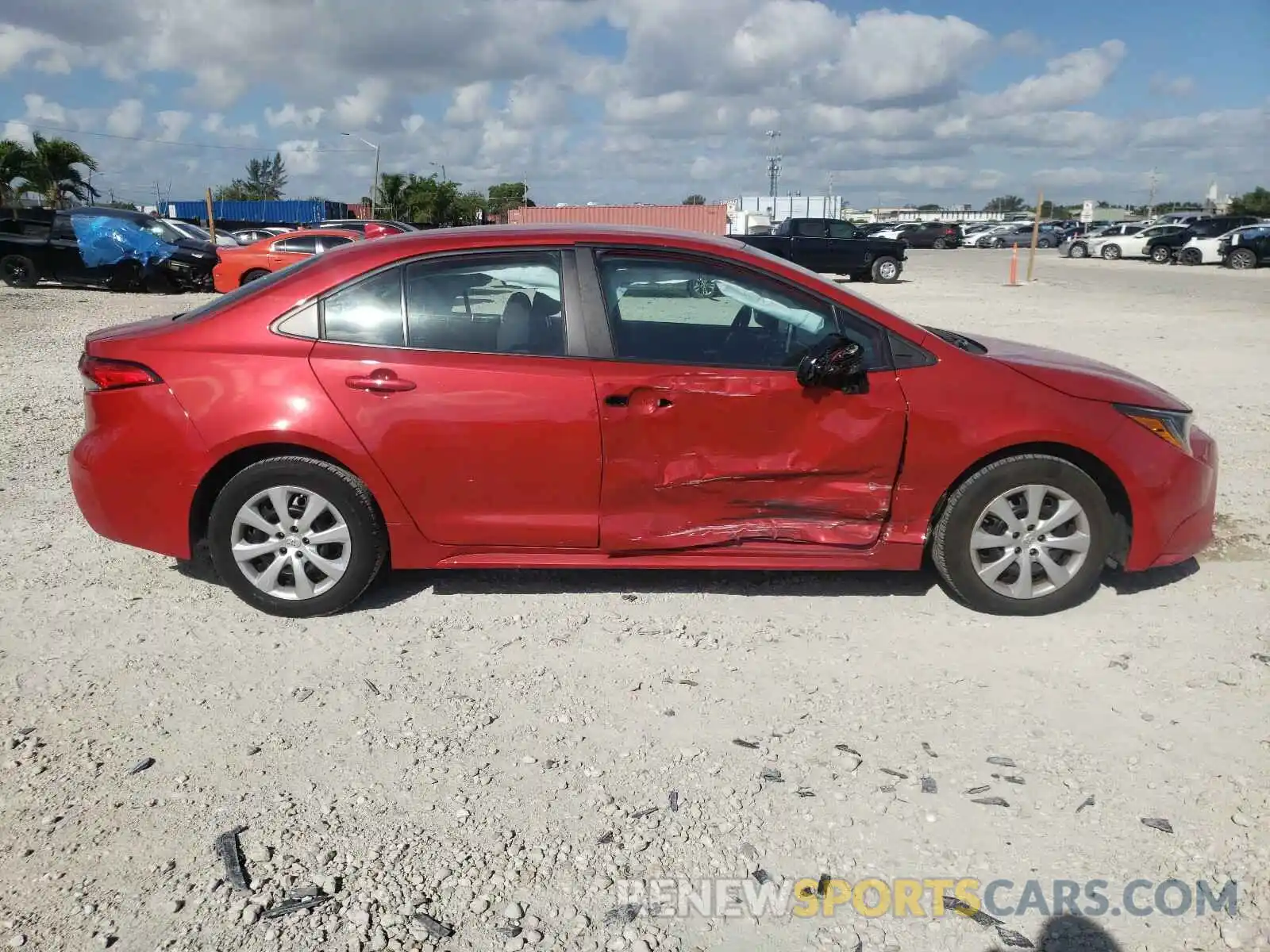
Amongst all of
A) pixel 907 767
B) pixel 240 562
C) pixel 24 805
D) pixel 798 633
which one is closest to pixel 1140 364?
pixel 798 633

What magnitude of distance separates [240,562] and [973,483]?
3.10 m

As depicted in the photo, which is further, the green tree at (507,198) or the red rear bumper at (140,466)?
the green tree at (507,198)

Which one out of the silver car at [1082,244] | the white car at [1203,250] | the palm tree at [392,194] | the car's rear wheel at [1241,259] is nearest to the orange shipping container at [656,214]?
the palm tree at [392,194]

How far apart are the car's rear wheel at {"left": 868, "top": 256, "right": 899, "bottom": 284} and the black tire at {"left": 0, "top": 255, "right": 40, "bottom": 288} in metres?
19.7

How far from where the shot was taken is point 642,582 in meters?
4.71

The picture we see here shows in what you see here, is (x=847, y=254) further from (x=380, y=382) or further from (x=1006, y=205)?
(x=1006, y=205)

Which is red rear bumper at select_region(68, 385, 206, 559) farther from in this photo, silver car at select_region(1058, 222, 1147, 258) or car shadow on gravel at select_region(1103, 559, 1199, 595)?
silver car at select_region(1058, 222, 1147, 258)

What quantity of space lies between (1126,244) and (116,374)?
4235 centimetres

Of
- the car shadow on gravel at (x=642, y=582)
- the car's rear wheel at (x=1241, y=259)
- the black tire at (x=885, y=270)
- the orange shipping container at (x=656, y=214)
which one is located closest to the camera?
the car shadow on gravel at (x=642, y=582)

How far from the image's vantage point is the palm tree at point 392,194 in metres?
61.2

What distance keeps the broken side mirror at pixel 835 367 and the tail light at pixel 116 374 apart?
8.79 feet

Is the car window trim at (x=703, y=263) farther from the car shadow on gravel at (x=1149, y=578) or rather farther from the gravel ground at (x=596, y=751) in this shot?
the car shadow on gravel at (x=1149, y=578)

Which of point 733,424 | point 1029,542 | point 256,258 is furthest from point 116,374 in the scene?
point 256,258

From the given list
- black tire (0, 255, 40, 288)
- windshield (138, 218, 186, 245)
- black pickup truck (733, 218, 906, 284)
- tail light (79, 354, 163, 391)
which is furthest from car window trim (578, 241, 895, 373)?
black pickup truck (733, 218, 906, 284)
